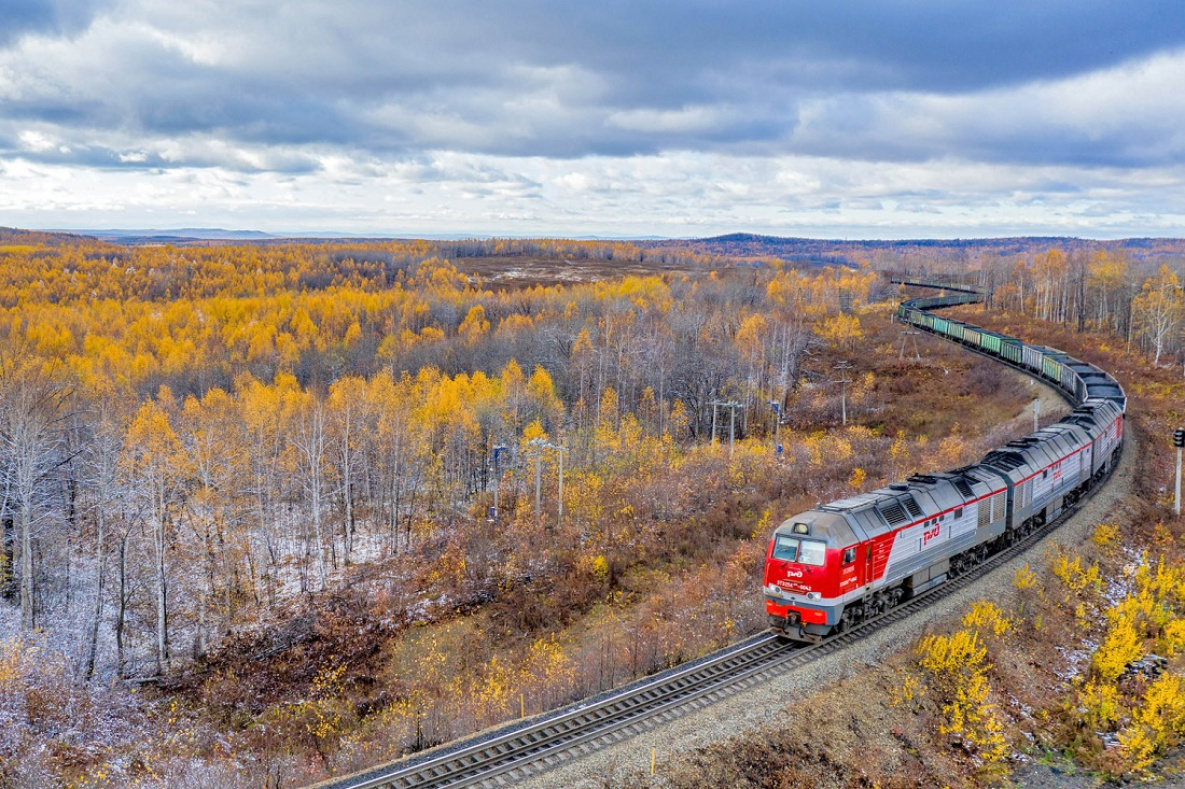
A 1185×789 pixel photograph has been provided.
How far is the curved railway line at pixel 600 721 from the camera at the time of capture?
50.7ft

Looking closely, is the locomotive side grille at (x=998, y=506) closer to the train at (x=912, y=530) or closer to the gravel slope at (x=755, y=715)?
the train at (x=912, y=530)

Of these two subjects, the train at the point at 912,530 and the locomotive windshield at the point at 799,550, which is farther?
the train at the point at 912,530

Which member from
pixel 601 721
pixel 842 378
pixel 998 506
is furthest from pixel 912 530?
pixel 842 378

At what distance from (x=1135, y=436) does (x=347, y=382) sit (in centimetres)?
5865

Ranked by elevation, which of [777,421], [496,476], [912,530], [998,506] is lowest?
[496,476]

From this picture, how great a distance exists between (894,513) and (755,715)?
8.87 meters

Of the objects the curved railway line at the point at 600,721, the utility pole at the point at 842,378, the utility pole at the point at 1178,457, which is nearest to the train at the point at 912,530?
the curved railway line at the point at 600,721

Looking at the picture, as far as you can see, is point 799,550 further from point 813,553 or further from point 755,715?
point 755,715

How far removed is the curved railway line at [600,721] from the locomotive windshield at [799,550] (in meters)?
2.68

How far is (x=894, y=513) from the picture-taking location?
23.1 m

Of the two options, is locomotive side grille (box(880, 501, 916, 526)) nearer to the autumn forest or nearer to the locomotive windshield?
the locomotive windshield

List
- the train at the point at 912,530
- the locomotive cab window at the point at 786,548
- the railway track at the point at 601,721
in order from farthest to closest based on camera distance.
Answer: the locomotive cab window at the point at 786,548, the train at the point at 912,530, the railway track at the point at 601,721

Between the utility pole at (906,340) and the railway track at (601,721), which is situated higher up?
the utility pole at (906,340)

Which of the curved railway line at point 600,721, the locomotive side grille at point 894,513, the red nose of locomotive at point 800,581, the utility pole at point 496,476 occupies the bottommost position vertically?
the utility pole at point 496,476
